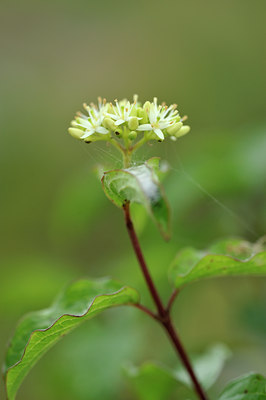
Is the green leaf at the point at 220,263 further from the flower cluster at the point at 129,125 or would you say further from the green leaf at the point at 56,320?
the flower cluster at the point at 129,125

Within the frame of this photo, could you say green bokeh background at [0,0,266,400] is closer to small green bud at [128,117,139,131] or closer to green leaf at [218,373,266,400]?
small green bud at [128,117,139,131]

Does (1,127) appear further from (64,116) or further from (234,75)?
(234,75)

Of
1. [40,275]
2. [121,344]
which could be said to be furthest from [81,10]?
[121,344]

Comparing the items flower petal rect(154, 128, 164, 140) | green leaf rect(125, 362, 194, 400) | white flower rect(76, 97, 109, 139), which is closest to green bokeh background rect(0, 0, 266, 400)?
white flower rect(76, 97, 109, 139)

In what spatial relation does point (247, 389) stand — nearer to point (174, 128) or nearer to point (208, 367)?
point (208, 367)

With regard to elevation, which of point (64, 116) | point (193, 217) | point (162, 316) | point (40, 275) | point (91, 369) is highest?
point (64, 116)

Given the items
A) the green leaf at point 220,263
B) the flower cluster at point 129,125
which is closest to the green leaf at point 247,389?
the green leaf at point 220,263
